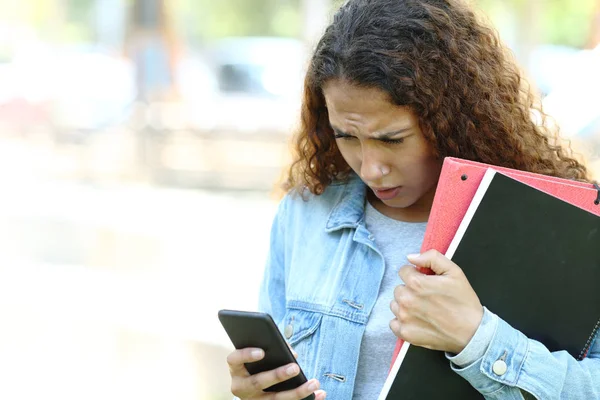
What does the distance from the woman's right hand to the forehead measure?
50 centimetres

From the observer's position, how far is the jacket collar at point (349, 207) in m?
1.95

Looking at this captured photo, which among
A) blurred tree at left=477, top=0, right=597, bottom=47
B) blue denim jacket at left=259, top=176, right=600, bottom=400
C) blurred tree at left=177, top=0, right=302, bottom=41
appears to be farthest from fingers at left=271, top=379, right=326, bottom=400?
blurred tree at left=177, top=0, right=302, bottom=41

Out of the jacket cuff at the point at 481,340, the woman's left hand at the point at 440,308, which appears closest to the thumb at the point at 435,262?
the woman's left hand at the point at 440,308

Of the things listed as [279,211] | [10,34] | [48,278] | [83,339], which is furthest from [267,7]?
[279,211]

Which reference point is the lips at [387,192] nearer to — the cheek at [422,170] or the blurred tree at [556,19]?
the cheek at [422,170]

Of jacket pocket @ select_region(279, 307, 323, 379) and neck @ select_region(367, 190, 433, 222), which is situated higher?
neck @ select_region(367, 190, 433, 222)

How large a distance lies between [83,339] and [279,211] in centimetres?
346

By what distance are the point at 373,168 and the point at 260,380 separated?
1.57ft

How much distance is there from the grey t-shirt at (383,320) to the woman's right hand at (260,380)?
4.7 inches

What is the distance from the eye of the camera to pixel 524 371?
1.59 meters

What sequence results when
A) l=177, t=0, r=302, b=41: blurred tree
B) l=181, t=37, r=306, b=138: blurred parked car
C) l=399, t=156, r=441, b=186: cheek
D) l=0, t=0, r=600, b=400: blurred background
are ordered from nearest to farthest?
l=399, t=156, r=441, b=186: cheek → l=0, t=0, r=600, b=400: blurred background → l=181, t=37, r=306, b=138: blurred parked car → l=177, t=0, r=302, b=41: blurred tree

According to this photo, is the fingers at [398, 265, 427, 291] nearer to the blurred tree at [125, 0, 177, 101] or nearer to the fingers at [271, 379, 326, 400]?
the fingers at [271, 379, 326, 400]

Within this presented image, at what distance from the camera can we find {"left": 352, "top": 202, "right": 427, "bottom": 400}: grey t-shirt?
1.81m

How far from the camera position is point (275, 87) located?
15305mm
